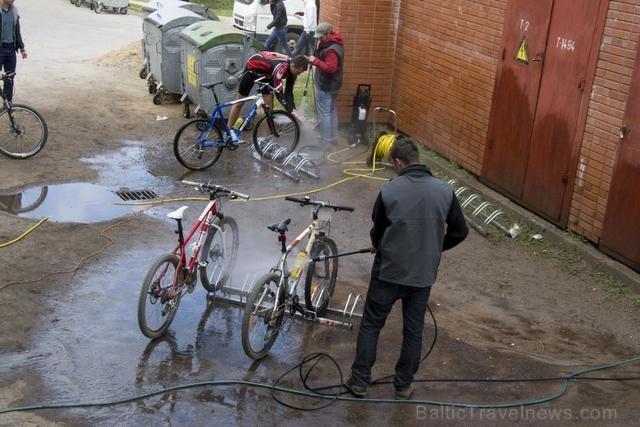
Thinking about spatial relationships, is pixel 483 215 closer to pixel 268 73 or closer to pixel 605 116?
pixel 605 116

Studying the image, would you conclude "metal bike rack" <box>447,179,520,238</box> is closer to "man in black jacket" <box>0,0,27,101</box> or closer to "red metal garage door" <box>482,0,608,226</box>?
"red metal garage door" <box>482,0,608,226</box>

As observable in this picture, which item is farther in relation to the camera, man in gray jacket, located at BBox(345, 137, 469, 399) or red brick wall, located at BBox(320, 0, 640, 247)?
red brick wall, located at BBox(320, 0, 640, 247)

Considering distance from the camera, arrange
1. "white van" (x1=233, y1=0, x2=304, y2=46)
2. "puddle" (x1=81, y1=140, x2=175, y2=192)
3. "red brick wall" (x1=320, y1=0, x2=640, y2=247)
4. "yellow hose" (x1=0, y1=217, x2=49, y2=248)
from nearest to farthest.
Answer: "yellow hose" (x1=0, y1=217, x2=49, y2=248) < "red brick wall" (x1=320, y1=0, x2=640, y2=247) < "puddle" (x1=81, y1=140, x2=175, y2=192) < "white van" (x1=233, y1=0, x2=304, y2=46)

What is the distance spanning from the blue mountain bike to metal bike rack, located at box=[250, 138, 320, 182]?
0.17 ft

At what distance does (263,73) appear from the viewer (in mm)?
11883

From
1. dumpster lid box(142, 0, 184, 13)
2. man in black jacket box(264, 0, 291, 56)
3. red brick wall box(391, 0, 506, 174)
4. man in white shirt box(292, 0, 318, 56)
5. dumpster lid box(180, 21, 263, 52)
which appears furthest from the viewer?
man in black jacket box(264, 0, 291, 56)

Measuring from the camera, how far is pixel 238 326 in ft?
23.0

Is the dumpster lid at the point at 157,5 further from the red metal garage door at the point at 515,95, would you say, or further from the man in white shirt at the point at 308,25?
the red metal garage door at the point at 515,95

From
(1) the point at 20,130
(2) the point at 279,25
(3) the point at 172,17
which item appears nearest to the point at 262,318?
(1) the point at 20,130

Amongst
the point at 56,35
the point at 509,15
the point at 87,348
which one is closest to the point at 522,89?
the point at 509,15

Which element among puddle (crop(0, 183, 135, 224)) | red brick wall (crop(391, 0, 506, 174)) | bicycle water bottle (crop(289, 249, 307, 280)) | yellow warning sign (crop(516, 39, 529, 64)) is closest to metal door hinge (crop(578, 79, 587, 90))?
yellow warning sign (crop(516, 39, 529, 64))

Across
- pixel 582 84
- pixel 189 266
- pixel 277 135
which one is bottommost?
pixel 277 135

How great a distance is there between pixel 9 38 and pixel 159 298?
7114mm

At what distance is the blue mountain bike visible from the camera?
11.1 metres
